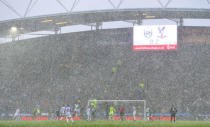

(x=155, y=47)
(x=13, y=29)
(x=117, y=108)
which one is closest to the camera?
(x=117, y=108)

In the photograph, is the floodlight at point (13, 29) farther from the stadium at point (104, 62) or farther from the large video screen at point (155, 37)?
the large video screen at point (155, 37)

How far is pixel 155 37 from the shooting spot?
4362 cm

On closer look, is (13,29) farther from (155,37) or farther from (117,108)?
(155,37)

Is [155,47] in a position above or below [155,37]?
below

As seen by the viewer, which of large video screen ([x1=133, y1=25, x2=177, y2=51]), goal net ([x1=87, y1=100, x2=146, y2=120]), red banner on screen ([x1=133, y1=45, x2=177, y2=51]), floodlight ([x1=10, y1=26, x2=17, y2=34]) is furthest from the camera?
floodlight ([x1=10, y1=26, x2=17, y2=34])

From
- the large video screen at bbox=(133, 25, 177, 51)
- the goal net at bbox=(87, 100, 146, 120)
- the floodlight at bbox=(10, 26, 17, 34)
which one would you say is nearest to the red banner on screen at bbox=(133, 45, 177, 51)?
the large video screen at bbox=(133, 25, 177, 51)

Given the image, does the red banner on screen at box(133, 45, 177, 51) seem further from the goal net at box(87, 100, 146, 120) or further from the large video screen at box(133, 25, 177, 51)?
the goal net at box(87, 100, 146, 120)

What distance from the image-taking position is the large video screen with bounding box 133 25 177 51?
1699 inches

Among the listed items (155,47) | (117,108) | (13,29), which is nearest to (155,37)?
(155,47)

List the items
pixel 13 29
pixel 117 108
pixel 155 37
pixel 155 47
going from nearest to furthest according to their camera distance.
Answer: pixel 117 108 → pixel 155 37 → pixel 155 47 → pixel 13 29

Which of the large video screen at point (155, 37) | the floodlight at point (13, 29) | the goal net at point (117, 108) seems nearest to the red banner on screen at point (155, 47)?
the large video screen at point (155, 37)

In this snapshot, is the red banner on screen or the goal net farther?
the red banner on screen

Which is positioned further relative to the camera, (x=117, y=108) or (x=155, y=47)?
(x=155, y=47)

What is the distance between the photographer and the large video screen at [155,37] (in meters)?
43.2
